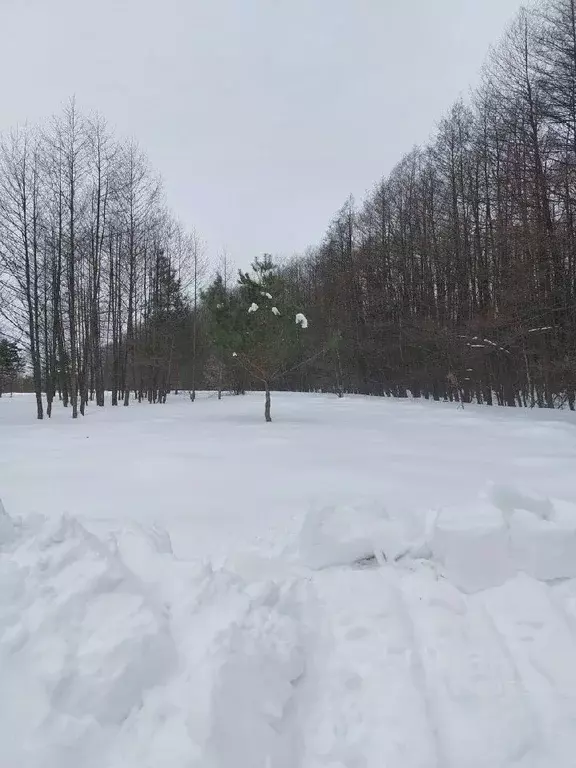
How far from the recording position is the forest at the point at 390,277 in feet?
43.5

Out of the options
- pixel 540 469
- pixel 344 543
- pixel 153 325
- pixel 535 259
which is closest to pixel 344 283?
pixel 153 325

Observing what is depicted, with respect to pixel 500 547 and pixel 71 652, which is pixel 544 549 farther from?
pixel 71 652

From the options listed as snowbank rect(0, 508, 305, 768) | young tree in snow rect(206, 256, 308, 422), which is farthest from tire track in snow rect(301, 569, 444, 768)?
young tree in snow rect(206, 256, 308, 422)

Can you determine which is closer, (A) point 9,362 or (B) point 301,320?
(B) point 301,320

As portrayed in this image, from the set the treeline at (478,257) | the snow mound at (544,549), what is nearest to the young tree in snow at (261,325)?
the treeline at (478,257)

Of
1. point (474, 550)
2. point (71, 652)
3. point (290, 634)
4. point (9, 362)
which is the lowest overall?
point (290, 634)

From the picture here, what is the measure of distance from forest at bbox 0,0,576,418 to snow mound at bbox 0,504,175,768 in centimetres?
1159

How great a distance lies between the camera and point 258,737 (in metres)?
1.82

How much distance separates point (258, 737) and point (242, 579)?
1.17 m

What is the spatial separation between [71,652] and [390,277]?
1088 inches

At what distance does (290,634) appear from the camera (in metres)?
2.41

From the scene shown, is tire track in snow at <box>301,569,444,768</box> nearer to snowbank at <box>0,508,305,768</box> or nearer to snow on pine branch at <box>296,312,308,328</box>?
snowbank at <box>0,508,305,768</box>

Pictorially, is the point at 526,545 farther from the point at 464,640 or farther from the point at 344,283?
the point at 344,283

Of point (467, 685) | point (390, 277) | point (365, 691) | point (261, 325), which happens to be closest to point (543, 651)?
point (467, 685)
